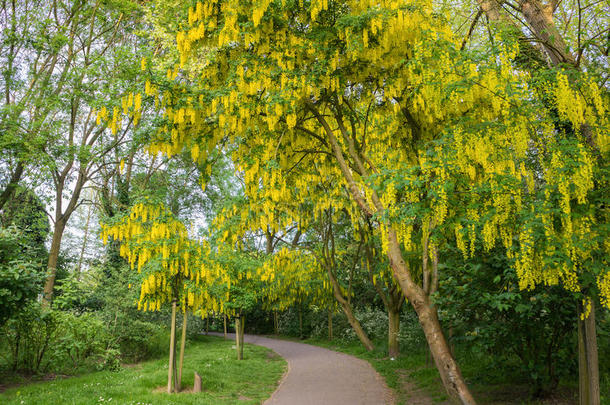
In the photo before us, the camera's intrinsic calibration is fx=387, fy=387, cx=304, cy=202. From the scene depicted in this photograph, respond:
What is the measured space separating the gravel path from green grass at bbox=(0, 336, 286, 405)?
0.40 metres

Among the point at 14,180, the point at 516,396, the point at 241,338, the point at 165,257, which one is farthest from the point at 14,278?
the point at 516,396

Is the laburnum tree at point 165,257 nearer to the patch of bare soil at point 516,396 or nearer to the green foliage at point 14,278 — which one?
the green foliage at point 14,278

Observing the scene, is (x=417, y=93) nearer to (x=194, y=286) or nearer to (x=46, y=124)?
(x=194, y=286)

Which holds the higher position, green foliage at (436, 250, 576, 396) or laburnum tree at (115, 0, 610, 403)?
laburnum tree at (115, 0, 610, 403)

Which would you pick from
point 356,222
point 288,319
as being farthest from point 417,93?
point 288,319

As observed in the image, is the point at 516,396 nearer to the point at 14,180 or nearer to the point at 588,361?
the point at 588,361

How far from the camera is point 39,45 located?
11.3m

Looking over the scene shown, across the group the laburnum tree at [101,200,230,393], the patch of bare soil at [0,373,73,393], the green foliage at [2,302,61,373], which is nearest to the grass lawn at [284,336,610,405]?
the laburnum tree at [101,200,230,393]

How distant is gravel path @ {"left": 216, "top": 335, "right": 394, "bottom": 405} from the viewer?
702cm

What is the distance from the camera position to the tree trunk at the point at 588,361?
4145mm

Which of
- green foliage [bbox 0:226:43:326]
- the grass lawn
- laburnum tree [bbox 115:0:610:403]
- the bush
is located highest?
laburnum tree [bbox 115:0:610:403]

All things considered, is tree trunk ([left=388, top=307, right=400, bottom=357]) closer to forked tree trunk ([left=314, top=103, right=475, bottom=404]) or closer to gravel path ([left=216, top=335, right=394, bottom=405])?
gravel path ([left=216, top=335, right=394, bottom=405])

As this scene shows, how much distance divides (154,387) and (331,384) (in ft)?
11.9

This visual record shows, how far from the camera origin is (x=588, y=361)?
4.22 meters
